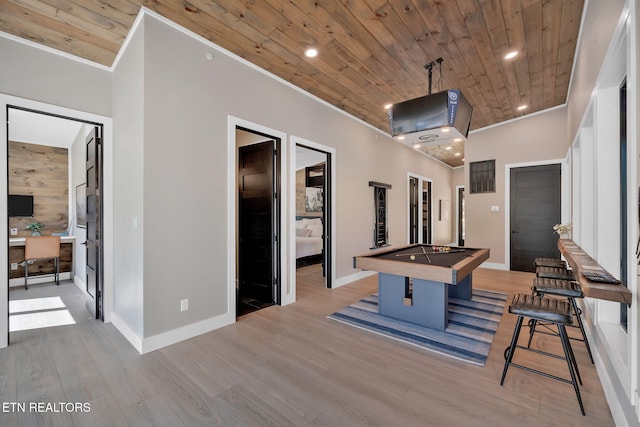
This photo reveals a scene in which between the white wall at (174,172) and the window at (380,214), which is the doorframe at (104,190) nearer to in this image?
the white wall at (174,172)

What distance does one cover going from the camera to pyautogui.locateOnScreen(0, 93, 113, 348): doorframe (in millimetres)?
2650

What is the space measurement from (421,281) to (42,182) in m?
7.10

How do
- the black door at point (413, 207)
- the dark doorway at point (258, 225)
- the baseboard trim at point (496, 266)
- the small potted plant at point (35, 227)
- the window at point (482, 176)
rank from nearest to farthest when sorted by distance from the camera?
the dark doorway at point (258, 225)
the small potted plant at point (35, 227)
the baseboard trim at point (496, 266)
the window at point (482, 176)
the black door at point (413, 207)

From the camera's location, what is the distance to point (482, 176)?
22.0 feet

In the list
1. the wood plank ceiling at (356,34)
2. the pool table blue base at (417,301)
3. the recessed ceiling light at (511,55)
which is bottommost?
the pool table blue base at (417,301)

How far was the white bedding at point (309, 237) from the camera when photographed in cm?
671

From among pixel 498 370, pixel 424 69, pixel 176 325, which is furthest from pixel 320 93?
pixel 498 370

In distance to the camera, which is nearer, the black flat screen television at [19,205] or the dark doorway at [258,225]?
the dark doorway at [258,225]

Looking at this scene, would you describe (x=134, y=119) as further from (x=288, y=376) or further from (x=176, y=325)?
(x=288, y=376)

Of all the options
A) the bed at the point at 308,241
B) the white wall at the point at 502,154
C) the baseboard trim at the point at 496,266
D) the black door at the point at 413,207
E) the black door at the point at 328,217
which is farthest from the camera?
the black door at the point at 413,207

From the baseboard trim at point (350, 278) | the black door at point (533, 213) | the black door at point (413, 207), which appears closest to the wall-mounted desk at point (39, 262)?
the baseboard trim at point (350, 278)

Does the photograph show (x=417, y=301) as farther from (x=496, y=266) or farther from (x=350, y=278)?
(x=496, y=266)

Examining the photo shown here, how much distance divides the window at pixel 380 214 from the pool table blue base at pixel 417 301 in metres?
2.54

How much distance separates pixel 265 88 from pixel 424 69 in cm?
208
